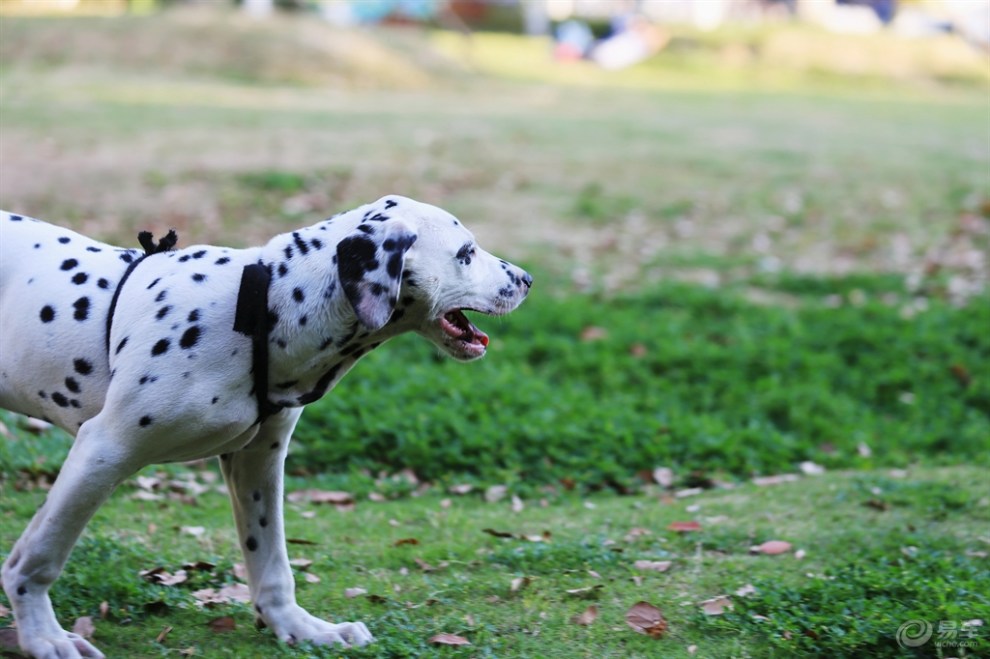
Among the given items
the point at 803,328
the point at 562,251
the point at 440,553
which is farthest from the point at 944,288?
the point at 440,553

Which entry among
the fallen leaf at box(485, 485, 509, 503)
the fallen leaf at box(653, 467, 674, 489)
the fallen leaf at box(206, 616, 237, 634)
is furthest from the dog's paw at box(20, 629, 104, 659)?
the fallen leaf at box(653, 467, 674, 489)

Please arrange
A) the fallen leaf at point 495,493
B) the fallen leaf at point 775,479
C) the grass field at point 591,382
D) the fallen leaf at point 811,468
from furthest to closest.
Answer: the fallen leaf at point 811,468 → the fallen leaf at point 775,479 → the fallen leaf at point 495,493 → the grass field at point 591,382

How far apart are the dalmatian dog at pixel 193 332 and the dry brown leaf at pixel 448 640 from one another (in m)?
1.06

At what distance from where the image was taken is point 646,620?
211 inches

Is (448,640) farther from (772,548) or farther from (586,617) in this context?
(772,548)

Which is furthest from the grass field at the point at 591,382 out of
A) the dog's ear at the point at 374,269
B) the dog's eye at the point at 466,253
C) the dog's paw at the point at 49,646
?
the dog's eye at the point at 466,253

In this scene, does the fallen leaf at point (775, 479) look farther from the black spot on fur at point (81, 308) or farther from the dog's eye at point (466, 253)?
the black spot on fur at point (81, 308)

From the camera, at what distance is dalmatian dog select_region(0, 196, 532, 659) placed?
435 centimetres

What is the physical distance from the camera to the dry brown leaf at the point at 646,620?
17.3 feet

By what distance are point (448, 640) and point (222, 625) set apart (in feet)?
3.29

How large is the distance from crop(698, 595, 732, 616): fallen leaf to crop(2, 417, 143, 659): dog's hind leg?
8.82ft

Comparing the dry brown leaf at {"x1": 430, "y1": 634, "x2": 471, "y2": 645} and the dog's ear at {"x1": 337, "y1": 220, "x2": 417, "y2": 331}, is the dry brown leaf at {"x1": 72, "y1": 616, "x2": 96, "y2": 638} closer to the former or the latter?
the dry brown leaf at {"x1": 430, "y1": 634, "x2": 471, "y2": 645}

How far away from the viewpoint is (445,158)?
48.9 feet

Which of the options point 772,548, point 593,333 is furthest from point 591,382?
point 772,548
